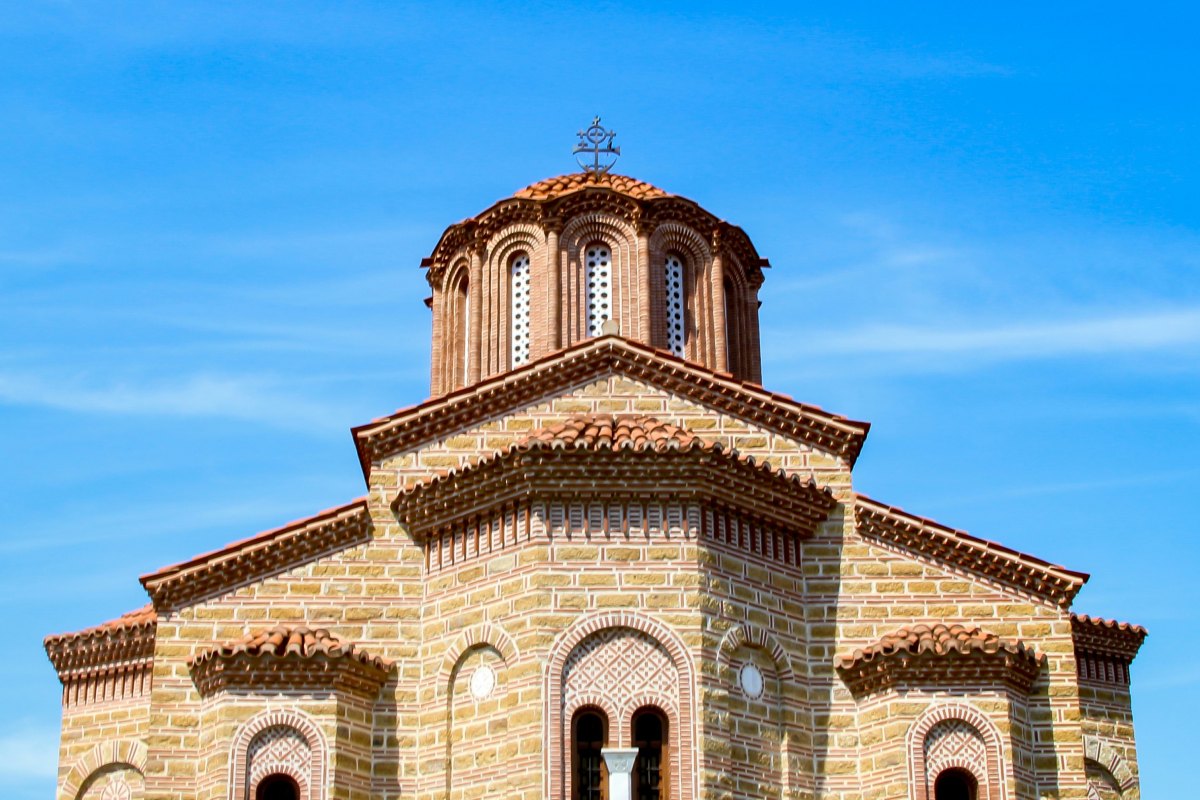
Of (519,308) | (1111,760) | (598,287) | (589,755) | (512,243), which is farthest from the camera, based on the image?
(512,243)

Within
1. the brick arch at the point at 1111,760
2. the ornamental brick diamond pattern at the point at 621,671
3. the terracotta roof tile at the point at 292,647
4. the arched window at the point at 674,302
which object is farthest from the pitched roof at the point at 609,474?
the brick arch at the point at 1111,760

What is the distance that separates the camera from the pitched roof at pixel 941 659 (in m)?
19.0

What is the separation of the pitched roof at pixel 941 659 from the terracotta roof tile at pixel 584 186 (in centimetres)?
740

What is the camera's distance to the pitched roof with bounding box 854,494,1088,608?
2005 cm

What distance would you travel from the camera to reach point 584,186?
2420 centimetres

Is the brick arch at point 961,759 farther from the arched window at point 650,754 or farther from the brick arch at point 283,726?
the brick arch at point 283,726

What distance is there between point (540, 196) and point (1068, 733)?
31.5 ft

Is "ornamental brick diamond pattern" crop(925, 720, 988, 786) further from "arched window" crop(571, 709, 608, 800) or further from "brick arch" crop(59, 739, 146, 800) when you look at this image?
"brick arch" crop(59, 739, 146, 800)

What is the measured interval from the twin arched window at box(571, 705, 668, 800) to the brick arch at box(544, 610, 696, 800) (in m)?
0.13

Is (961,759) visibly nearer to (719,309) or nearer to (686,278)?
(719,309)

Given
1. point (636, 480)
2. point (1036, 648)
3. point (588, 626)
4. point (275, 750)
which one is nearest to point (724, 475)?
point (636, 480)

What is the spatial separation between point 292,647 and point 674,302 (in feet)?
24.3

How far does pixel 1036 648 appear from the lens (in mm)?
19812

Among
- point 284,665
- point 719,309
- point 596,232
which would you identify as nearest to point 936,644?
Answer: point 719,309
